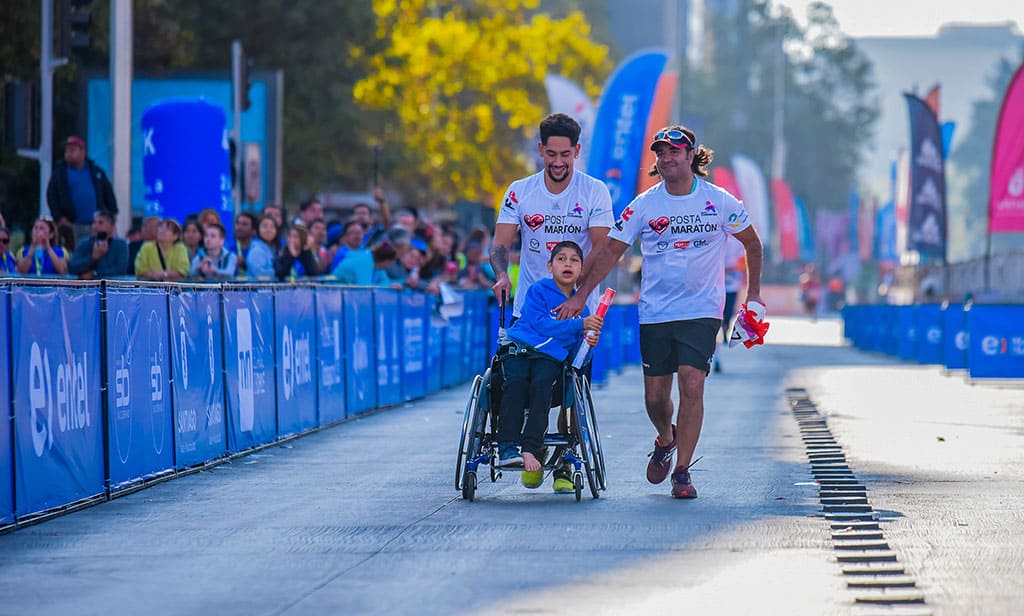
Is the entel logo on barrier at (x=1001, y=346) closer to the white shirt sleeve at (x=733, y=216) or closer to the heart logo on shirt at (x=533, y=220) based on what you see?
the white shirt sleeve at (x=733, y=216)

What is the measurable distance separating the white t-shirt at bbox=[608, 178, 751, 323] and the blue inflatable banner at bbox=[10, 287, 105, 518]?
9.59 feet

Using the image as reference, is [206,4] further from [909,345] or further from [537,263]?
[537,263]

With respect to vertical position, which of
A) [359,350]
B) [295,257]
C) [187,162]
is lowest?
[359,350]

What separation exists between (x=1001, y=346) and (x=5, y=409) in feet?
57.0

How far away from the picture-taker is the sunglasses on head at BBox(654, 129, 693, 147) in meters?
10.5

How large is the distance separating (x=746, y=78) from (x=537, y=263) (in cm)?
13681

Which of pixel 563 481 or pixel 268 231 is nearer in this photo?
pixel 563 481

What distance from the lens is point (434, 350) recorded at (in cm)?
2164

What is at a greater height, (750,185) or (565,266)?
(750,185)

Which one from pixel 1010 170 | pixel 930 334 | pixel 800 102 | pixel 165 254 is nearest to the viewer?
pixel 165 254

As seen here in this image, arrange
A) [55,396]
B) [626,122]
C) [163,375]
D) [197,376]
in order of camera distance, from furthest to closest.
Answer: [626,122]
[197,376]
[163,375]
[55,396]

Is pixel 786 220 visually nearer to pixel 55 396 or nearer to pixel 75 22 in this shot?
pixel 75 22

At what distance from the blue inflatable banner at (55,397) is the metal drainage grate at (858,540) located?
3.94 m

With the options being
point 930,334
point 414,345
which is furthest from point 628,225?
point 930,334
